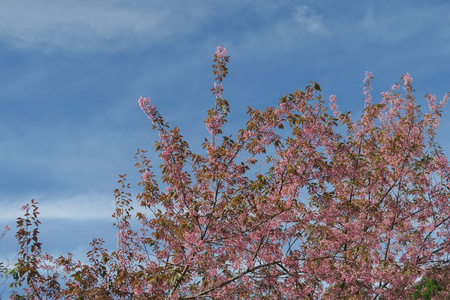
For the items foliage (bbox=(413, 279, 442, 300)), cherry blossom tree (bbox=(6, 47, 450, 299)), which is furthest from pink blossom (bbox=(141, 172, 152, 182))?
foliage (bbox=(413, 279, 442, 300))

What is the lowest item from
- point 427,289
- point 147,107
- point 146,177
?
point 427,289

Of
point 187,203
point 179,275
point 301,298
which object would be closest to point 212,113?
point 187,203

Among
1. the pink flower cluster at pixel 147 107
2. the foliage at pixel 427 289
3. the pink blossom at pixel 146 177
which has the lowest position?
the foliage at pixel 427 289

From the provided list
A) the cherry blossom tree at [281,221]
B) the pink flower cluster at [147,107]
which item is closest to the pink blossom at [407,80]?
the cherry blossom tree at [281,221]

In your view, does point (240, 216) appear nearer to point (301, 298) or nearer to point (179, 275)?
point (179, 275)

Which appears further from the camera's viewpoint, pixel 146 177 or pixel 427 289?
pixel 146 177

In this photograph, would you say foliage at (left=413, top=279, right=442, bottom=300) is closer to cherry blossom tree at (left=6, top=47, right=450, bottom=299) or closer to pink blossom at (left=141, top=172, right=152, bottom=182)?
cherry blossom tree at (left=6, top=47, right=450, bottom=299)

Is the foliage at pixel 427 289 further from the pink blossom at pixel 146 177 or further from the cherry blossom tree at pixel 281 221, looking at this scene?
the pink blossom at pixel 146 177

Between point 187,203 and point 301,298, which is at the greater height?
point 187,203

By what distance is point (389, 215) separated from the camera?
1007cm

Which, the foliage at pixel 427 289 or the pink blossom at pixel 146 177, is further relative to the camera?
the pink blossom at pixel 146 177

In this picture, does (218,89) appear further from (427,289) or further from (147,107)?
(427,289)

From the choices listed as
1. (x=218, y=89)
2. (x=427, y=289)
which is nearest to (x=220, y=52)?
(x=218, y=89)

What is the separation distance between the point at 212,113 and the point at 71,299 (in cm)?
503
